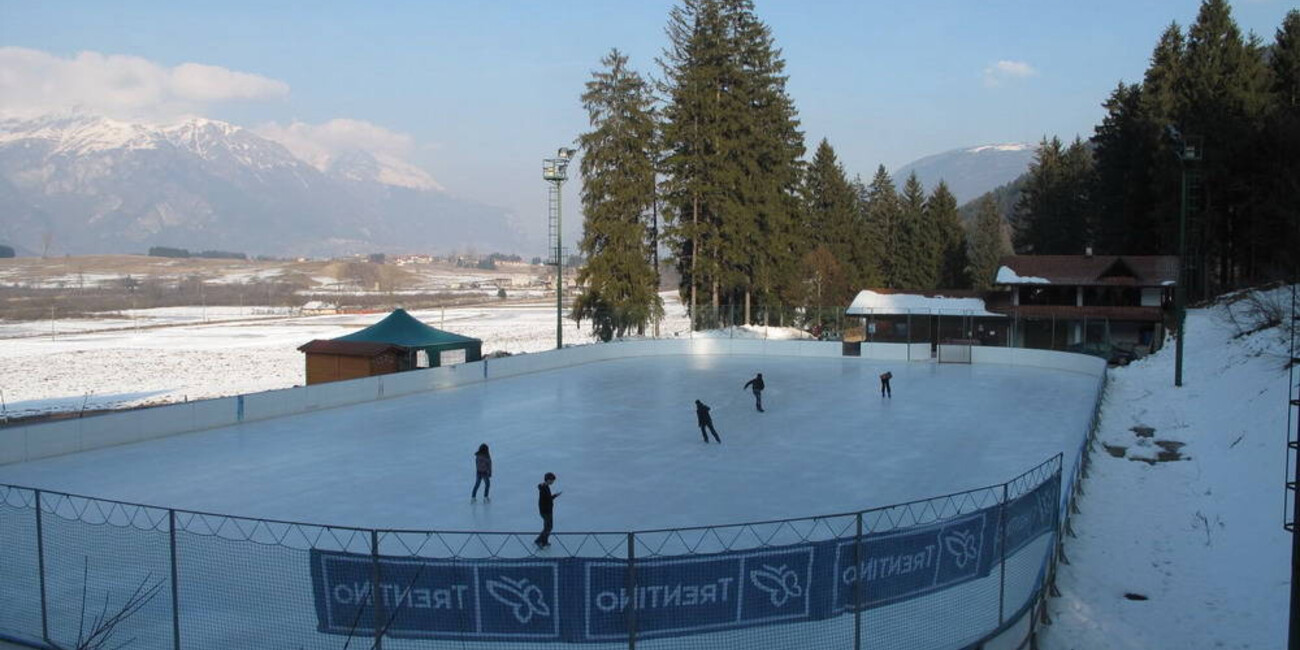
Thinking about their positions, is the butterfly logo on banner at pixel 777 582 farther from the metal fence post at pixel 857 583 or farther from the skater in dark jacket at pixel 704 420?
the skater in dark jacket at pixel 704 420

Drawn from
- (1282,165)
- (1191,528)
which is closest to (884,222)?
(1282,165)

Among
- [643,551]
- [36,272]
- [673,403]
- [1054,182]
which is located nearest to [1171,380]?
[673,403]

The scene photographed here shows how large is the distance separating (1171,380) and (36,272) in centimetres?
17000

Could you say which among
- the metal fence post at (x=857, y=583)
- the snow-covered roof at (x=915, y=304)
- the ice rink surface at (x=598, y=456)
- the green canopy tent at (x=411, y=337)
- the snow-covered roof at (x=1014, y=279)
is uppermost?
the snow-covered roof at (x=1014, y=279)

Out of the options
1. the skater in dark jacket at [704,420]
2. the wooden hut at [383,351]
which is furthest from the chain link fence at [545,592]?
the wooden hut at [383,351]

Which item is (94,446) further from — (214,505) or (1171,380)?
(1171,380)

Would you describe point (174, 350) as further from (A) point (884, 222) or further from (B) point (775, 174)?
(A) point (884, 222)

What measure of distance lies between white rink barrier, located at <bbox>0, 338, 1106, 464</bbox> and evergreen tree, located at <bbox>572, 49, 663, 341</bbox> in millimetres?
5871

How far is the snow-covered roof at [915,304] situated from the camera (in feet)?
155

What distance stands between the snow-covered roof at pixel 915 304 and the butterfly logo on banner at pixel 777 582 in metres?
40.1

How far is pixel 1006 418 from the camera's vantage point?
2305 cm

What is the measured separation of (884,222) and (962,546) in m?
70.1

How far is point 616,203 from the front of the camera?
47.2m

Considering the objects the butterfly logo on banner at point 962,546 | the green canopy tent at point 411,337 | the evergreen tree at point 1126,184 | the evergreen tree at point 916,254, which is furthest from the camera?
the evergreen tree at point 916,254
